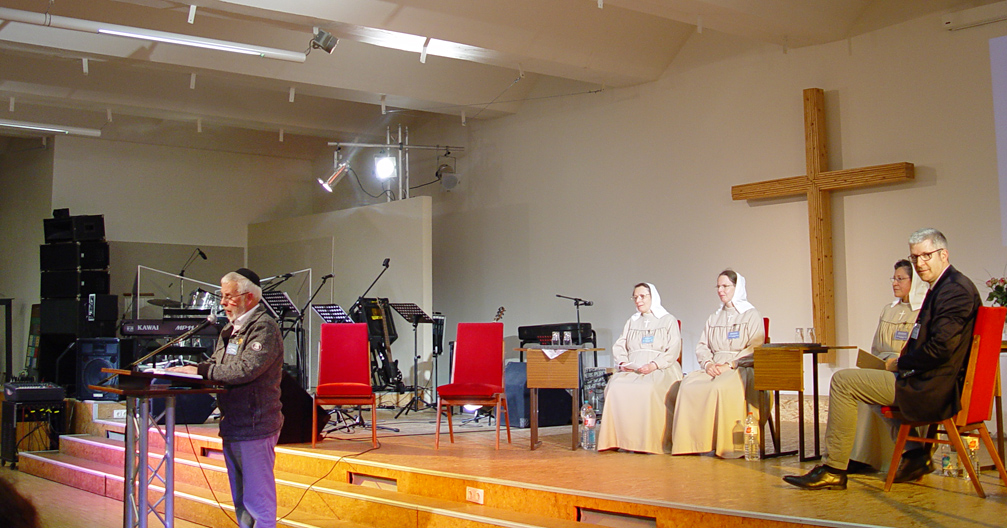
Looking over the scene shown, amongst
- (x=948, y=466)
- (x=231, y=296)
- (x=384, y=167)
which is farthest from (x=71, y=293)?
(x=948, y=466)

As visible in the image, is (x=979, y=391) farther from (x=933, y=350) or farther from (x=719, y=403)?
(x=719, y=403)

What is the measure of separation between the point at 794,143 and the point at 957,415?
137 inches

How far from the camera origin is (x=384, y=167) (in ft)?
31.8

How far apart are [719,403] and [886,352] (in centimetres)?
101

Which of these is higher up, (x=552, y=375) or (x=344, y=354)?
(x=344, y=354)

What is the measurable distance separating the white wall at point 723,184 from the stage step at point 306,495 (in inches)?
138

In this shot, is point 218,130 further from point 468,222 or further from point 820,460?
point 820,460

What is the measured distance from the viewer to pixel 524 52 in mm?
7016

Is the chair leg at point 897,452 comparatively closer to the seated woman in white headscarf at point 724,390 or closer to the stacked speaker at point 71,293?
the seated woman in white headscarf at point 724,390

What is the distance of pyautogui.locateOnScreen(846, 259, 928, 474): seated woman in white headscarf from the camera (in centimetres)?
435

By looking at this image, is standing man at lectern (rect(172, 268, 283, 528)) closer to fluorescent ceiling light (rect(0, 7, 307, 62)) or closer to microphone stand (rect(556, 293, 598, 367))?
fluorescent ceiling light (rect(0, 7, 307, 62))

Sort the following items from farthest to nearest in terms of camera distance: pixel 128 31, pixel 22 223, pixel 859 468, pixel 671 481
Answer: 1. pixel 22 223
2. pixel 128 31
3. pixel 859 468
4. pixel 671 481

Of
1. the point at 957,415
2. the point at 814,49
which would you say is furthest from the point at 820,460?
the point at 814,49

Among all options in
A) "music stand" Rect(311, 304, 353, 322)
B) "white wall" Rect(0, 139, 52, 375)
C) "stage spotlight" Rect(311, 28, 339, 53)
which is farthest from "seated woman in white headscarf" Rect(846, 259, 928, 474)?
"white wall" Rect(0, 139, 52, 375)
